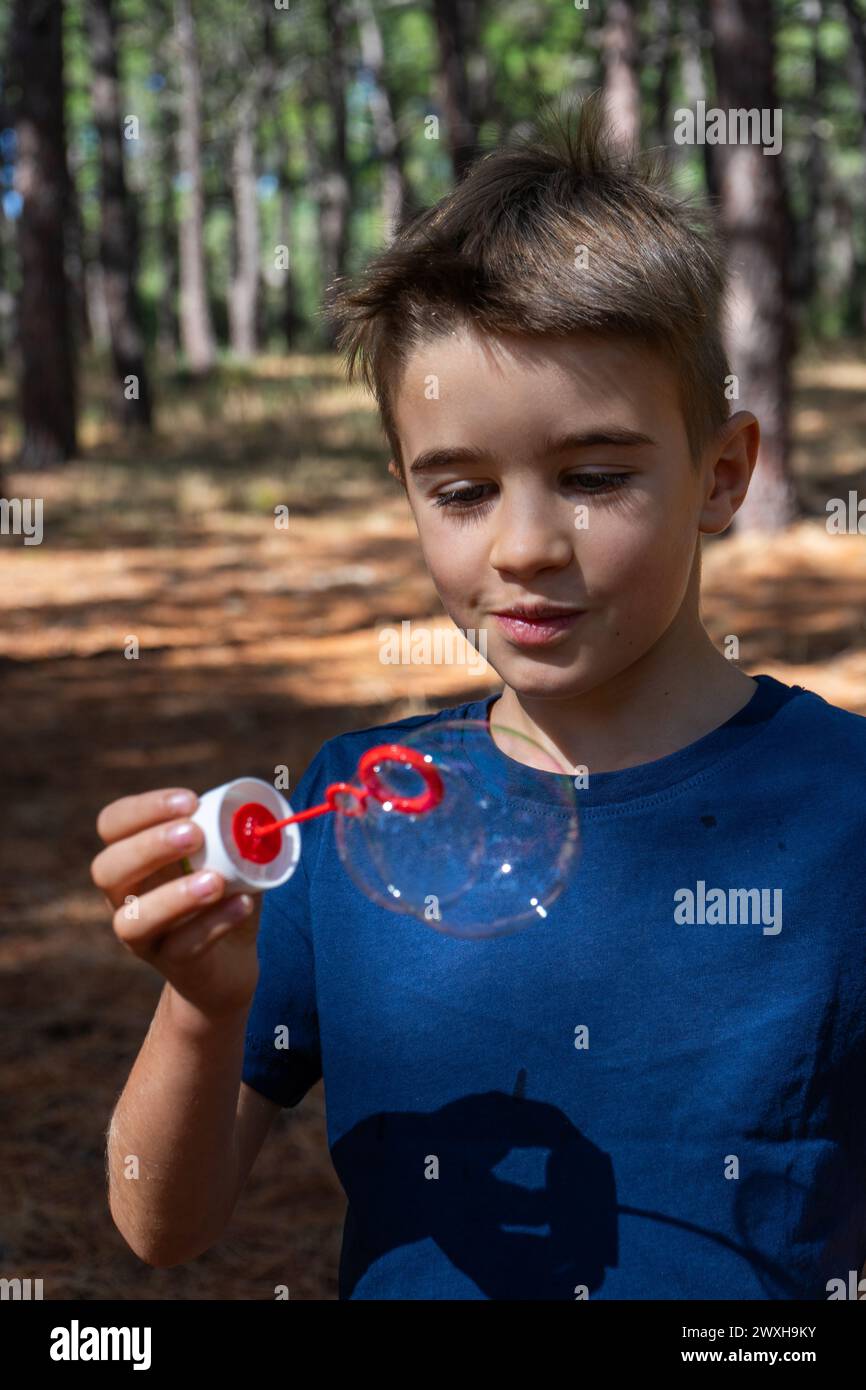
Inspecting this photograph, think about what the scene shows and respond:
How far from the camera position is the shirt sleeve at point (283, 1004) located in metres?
1.83

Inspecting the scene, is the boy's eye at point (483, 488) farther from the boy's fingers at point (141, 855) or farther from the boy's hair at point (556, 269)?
the boy's fingers at point (141, 855)

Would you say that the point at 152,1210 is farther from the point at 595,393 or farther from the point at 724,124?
the point at 724,124

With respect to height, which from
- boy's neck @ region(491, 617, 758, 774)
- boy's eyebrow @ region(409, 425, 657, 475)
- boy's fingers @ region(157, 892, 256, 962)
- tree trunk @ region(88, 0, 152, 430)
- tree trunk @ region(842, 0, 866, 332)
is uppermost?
tree trunk @ region(842, 0, 866, 332)

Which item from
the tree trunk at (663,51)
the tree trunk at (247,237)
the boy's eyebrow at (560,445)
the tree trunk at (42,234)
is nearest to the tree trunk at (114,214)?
the tree trunk at (42,234)

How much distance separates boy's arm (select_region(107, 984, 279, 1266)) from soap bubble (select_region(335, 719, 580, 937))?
28 cm

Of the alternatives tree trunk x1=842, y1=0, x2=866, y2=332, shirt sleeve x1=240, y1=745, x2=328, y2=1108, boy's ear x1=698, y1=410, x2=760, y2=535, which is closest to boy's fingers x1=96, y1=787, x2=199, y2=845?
shirt sleeve x1=240, y1=745, x2=328, y2=1108

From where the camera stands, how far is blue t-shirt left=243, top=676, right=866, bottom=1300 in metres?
1.63

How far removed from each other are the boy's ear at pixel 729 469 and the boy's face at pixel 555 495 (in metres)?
0.11

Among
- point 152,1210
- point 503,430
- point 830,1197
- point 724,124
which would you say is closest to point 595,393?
point 503,430

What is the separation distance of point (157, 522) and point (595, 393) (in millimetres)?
11422

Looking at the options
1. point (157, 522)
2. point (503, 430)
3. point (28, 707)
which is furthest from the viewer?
point (157, 522)

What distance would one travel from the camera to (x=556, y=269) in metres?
1.67

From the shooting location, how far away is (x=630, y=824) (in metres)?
1.75

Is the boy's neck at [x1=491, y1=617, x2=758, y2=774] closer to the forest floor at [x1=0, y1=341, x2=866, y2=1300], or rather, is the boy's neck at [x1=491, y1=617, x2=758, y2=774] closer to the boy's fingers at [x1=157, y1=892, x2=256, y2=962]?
the boy's fingers at [x1=157, y1=892, x2=256, y2=962]
